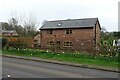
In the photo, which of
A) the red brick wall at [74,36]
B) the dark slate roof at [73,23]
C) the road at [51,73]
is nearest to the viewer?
the road at [51,73]

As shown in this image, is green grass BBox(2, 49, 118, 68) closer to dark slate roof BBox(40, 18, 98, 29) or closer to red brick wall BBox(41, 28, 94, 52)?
red brick wall BBox(41, 28, 94, 52)

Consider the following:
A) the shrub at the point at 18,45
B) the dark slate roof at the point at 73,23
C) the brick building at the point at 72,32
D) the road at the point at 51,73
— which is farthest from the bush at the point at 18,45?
the dark slate roof at the point at 73,23

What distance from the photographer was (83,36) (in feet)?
153

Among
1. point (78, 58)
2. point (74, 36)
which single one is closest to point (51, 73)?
point (78, 58)

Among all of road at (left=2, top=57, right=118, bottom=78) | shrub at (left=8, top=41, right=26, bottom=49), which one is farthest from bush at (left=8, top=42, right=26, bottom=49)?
road at (left=2, top=57, right=118, bottom=78)

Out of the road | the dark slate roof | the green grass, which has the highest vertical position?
the dark slate roof

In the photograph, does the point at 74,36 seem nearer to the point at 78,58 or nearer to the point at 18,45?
the point at 18,45

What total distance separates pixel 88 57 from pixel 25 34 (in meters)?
43.1

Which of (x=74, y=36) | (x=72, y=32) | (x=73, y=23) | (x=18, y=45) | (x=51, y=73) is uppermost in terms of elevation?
(x=73, y=23)

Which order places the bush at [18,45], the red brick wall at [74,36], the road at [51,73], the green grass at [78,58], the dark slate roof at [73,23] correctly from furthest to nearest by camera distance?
1. the dark slate roof at [73,23]
2. the red brick wall at [74,36]
3. the bush at [18,45]
4. the green grass at [78,58]
5. the road at [51,73]

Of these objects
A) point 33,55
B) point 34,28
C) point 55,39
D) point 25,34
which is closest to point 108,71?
point 33,55

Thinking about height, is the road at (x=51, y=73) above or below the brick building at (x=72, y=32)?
below

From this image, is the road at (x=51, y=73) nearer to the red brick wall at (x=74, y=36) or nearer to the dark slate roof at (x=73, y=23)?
the red brick wall at (x=74, y=36)

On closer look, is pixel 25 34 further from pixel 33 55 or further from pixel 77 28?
pixel 33 55
